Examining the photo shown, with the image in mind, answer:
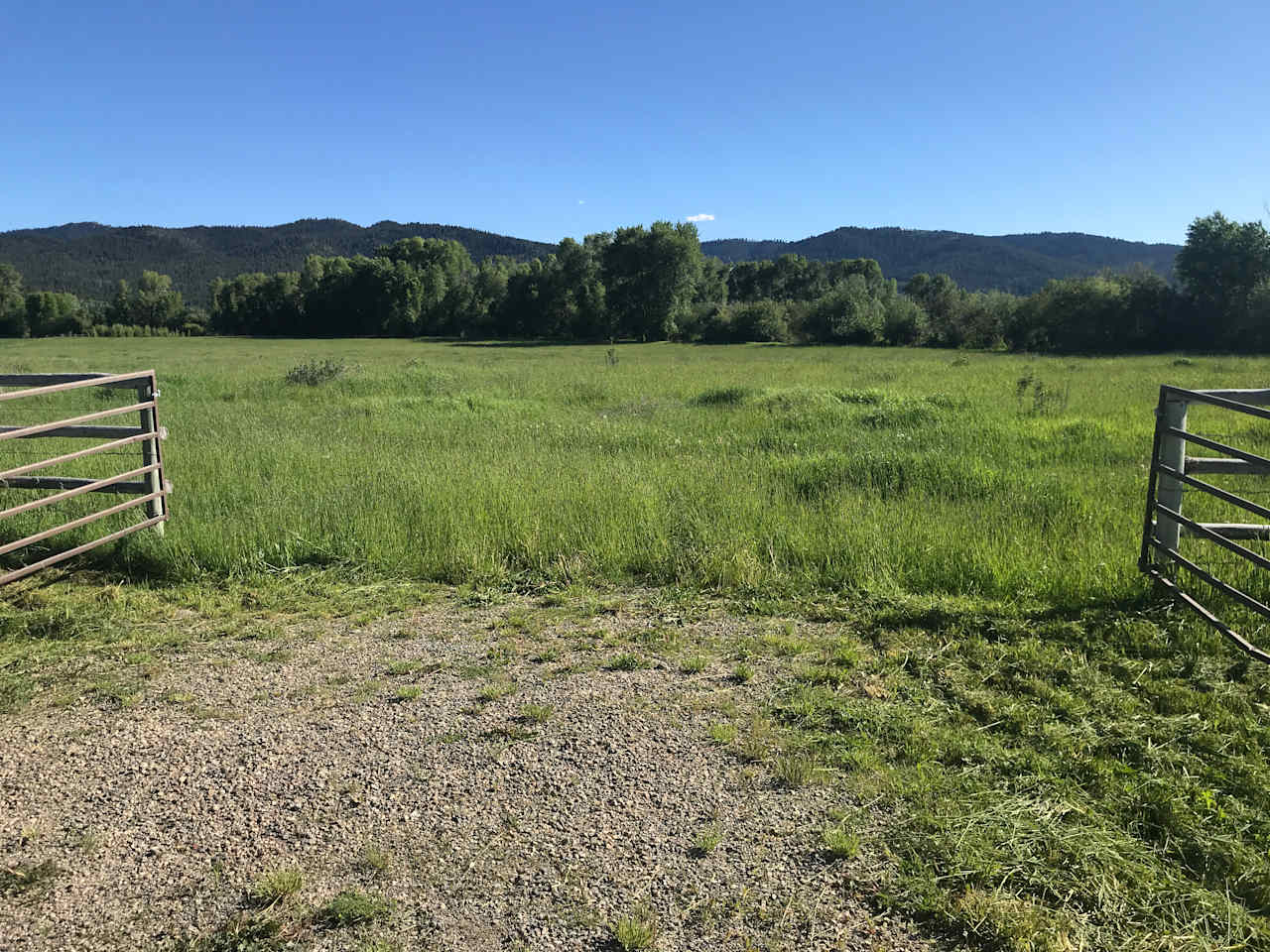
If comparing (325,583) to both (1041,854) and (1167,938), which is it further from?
(1167,938)

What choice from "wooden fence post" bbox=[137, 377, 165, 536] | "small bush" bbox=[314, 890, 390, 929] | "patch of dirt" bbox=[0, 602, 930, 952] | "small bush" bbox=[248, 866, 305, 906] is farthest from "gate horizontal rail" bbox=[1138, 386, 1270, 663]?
"wooden fence post" bbox=[137, 377, 165, 536]

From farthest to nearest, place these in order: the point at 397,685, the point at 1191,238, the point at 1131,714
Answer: the point at 1191,238
the point at 397,685
the point at 1131,714

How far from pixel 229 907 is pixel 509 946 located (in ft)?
3.47

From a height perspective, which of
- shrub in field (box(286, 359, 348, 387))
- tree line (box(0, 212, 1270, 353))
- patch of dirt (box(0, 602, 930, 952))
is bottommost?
patch of dirt (box(0, 602, 930, 952))

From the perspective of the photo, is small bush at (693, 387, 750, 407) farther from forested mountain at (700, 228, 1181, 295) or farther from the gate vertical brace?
forested mountain at (700, 228, 1181, 295)

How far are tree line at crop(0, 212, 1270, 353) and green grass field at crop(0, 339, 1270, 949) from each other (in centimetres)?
4036

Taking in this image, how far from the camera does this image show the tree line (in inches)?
1975

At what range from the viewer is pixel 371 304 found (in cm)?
9912

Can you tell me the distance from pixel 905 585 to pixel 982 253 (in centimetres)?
18055

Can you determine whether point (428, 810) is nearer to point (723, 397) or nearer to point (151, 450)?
point (151, 450)

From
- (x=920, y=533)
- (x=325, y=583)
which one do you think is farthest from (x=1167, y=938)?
(x=325, y=583)

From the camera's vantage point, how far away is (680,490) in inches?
379

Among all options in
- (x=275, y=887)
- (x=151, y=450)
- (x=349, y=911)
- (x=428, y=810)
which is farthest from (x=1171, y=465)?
(x=151, y=450)

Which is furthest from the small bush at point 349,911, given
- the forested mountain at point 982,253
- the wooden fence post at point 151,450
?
the forested mountain at point 982,253
